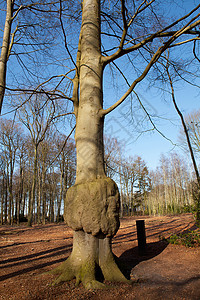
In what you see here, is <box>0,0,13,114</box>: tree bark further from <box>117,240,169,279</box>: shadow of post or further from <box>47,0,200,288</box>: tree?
<box>117,240,169,279</box>: shadow of post

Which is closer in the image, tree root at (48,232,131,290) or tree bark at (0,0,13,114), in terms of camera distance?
tree root at (48,232,131,290)

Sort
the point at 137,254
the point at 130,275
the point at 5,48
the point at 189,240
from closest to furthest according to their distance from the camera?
the point at 130,275 < the point at 137,254 < the point at 189,240 < the point at 5,48

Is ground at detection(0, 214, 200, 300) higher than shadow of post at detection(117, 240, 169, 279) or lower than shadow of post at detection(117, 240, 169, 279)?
higher

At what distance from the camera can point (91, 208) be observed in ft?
8.39

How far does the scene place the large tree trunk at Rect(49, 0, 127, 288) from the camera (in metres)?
2.56

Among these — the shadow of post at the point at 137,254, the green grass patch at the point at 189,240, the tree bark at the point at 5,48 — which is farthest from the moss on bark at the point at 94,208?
the tree bark at the point at 5,48

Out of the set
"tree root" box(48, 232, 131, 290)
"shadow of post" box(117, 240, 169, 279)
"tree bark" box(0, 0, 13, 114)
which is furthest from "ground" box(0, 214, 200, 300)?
"tree bark" box(0, 0, 13, 114)

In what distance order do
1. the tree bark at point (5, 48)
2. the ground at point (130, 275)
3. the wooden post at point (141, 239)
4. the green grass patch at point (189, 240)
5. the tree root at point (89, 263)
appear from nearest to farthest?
the ground at point (130, 275), the tree root at point (89, 263), the wooden post at point (141, 239), the green grass patch at point (189, 240), the tree bark at point (5, 48)

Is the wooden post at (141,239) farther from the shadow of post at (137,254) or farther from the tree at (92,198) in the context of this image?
the tree at (92,198)

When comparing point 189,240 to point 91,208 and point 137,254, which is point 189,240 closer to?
point 137,254

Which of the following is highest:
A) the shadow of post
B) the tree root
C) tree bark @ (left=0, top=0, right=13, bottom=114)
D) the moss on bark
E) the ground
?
tree bark @ (left=0, top=0, right=13, bottom=114)

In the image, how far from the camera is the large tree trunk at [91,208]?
2557mm

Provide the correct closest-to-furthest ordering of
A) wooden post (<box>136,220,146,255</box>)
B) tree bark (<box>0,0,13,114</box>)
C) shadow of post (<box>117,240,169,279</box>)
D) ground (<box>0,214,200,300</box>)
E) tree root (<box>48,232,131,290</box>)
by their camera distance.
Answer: ground (<box>0,214,200,300</box>) < tree root (<box>48,232,131,290</box>) < shadow of post (<box>117,240,169,279</box>) < wooden post (<box>136,220,146,255</box>) < tree bark (<box>0,0,13,114</box>)

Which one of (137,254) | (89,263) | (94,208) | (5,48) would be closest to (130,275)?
(89,263)
